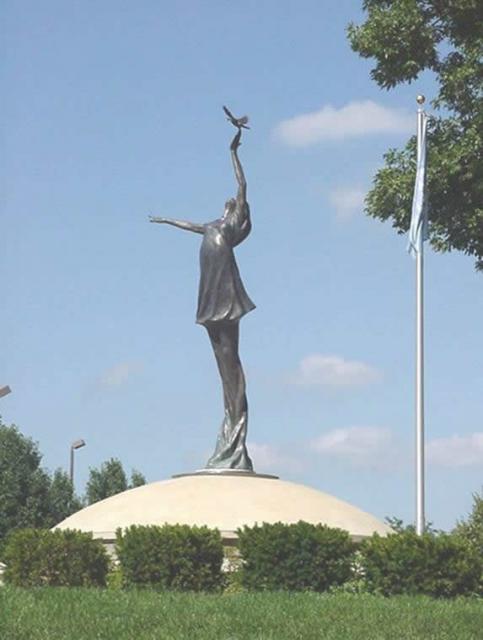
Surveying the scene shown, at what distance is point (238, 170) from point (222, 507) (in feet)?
20.3

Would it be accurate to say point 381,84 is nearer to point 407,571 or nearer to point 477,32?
point 477,32

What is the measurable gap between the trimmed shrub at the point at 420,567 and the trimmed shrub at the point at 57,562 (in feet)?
12.5

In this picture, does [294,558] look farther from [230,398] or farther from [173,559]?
[230,398]

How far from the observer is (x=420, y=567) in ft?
55.9

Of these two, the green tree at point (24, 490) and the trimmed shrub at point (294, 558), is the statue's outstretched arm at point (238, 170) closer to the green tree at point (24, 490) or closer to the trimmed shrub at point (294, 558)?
the trimmed shrub at point (294, 558)

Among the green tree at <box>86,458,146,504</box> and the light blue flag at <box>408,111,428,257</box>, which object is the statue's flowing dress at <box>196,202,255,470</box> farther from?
the green tree at <box>86,458,146,504</box>

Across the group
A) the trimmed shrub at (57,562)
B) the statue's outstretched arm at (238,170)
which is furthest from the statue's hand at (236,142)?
the trimmed shrub at (57,562)

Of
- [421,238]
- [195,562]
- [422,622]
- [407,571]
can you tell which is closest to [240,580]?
[195,562]

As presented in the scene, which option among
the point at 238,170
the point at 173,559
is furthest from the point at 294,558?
the point at 238,170

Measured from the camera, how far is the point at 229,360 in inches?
933

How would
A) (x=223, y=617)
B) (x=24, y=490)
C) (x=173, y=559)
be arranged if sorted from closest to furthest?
(x=223, y=617) → (x=173, y=559) → (x=24, y=490)

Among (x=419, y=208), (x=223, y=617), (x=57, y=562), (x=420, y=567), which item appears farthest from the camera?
(x=419, y=208)

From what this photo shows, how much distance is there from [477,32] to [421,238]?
10.6ft

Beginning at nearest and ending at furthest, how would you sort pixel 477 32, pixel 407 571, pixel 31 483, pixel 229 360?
pixel 407 571 → pixel 477 32 → pixel 229 360 → pixel 31 483
